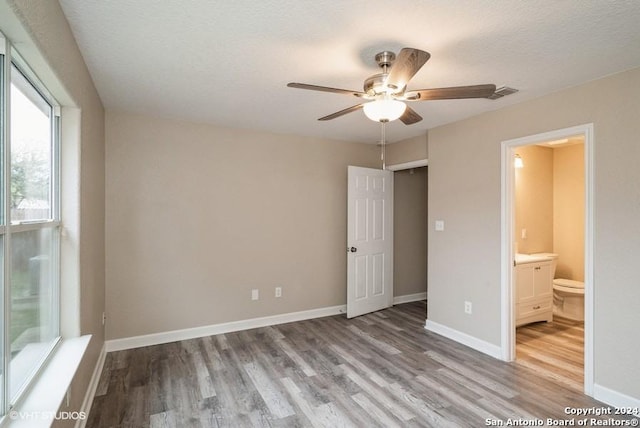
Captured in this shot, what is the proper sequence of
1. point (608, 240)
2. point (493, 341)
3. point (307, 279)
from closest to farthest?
point (608, 240) → point (493, 341) → point (307, 279)

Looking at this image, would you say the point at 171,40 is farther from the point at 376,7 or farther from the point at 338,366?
the point at 338,366

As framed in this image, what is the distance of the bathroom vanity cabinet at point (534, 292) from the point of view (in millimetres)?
3877

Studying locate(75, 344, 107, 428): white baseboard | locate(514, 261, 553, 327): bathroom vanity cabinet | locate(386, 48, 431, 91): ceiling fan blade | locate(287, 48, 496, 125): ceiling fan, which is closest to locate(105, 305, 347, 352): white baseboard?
locate(75, 344, 107, 428): white baseboard

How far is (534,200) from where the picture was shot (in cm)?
455

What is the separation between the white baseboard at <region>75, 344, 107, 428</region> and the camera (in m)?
2.10

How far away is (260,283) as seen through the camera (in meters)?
4.05

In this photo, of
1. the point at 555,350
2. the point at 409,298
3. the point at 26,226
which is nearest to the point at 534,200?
the point at 555,350

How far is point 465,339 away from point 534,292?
1.22 meters

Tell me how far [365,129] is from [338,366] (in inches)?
105

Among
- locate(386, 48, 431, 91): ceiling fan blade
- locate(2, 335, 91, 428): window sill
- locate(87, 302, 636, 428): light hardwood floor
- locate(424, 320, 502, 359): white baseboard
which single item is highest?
locate(386, 48, 431, 91): ceiling fan blade

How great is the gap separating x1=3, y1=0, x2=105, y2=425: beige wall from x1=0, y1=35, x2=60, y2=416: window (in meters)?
0.10

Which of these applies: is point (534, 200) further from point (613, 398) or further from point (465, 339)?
point (613, 398)

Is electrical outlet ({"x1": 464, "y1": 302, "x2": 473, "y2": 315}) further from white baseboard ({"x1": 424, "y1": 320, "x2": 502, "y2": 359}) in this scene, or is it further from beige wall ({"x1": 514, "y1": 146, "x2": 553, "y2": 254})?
beige wall ({"x1": 514, "y1": 146, "x2": 553, "y2": 254})

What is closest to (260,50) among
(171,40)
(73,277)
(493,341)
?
(171,40)
